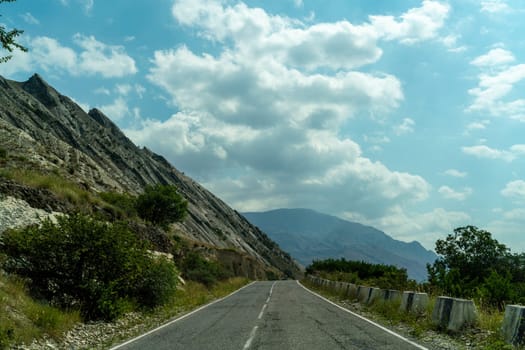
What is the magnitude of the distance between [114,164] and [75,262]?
92640 millimetres

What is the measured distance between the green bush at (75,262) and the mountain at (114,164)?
A: 38653mm

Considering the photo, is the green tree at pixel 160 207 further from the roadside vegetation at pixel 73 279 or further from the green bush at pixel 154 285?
the roadside vegetation at pixel 73 279

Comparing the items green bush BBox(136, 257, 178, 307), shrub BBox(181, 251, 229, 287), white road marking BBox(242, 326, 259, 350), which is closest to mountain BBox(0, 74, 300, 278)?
shrub BBox(181, 251, 229, 287)

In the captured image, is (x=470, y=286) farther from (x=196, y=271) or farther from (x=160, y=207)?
(x=160, y=207)

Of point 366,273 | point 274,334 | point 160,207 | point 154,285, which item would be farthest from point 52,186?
point 366,273

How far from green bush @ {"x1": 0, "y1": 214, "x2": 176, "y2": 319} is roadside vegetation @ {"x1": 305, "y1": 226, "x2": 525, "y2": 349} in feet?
30.9

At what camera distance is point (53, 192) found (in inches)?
894

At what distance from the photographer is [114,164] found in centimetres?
10275

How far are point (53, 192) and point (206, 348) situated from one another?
16237mm

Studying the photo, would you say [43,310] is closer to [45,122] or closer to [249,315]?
[249,315]

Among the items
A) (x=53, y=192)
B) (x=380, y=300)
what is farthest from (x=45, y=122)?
(x=380, y=300)

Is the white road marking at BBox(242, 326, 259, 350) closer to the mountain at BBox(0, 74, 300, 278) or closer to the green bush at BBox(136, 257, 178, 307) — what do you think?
the green bush at BBox(136, 257, 178, 307)

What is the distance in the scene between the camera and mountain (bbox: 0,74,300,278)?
75562 mm

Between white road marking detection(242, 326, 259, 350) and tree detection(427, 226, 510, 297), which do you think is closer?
white road marking detection(242, 326, 259, 350)
